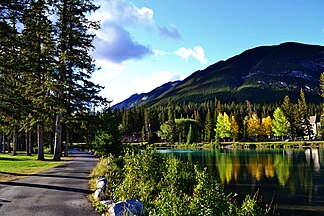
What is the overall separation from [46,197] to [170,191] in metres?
4.78

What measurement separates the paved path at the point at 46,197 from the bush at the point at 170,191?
1.31 m

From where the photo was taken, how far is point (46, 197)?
1243 centimetres

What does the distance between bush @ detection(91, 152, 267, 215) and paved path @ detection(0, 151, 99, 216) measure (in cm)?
131

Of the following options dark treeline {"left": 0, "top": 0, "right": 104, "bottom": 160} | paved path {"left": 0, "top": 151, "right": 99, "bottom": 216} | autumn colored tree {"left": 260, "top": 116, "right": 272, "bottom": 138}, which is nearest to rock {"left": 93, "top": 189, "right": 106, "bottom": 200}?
paved path {"left": 0, "top": 151, "right": 99, "bottom": 216}

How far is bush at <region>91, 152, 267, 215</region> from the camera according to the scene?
784 cm

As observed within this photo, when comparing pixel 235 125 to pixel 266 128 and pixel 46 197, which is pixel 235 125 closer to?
pixel 266 128

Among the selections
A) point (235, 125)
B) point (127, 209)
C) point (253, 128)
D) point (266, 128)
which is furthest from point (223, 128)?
point (127, 209)

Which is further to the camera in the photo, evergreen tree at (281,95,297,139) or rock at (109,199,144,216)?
evergreen tree at (281,95,297,139)

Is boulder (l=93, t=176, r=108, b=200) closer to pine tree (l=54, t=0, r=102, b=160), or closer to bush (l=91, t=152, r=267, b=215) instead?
bush (l=91, t=152, r=267, b=215)

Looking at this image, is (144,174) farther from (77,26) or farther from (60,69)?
(77,26)

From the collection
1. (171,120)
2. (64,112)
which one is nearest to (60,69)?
(64,112)

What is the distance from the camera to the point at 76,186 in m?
15.1

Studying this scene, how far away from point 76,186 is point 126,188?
417 cm

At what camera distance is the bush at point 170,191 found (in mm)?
7836
